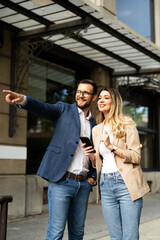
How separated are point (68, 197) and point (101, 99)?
1032mm

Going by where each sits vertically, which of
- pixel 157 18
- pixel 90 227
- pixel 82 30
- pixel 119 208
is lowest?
pixel 90 227

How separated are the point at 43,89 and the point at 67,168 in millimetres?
7207

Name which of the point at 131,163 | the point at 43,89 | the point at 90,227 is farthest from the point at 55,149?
the point at 43,89

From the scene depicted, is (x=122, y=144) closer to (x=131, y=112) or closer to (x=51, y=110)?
(x=51, y=110)

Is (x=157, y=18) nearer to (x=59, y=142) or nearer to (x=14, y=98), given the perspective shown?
(x=59, y=142)

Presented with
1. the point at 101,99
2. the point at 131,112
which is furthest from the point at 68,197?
the point at 131,112

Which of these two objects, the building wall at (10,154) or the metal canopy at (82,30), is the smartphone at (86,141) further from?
the building wall at (10,154)

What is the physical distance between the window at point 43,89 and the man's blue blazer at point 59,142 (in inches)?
222

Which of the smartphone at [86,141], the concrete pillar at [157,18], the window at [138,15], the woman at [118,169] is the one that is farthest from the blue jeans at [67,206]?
the concrete pillar at [157,18]

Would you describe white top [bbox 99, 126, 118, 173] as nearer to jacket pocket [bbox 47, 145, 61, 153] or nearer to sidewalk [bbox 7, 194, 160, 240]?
jacket pocket [bbox 47, 145, 61, 153]

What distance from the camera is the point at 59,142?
345 cm

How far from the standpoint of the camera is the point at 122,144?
3383 mm

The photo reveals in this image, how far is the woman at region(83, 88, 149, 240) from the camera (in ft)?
10.6

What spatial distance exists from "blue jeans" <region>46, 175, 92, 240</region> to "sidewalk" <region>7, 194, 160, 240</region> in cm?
243
